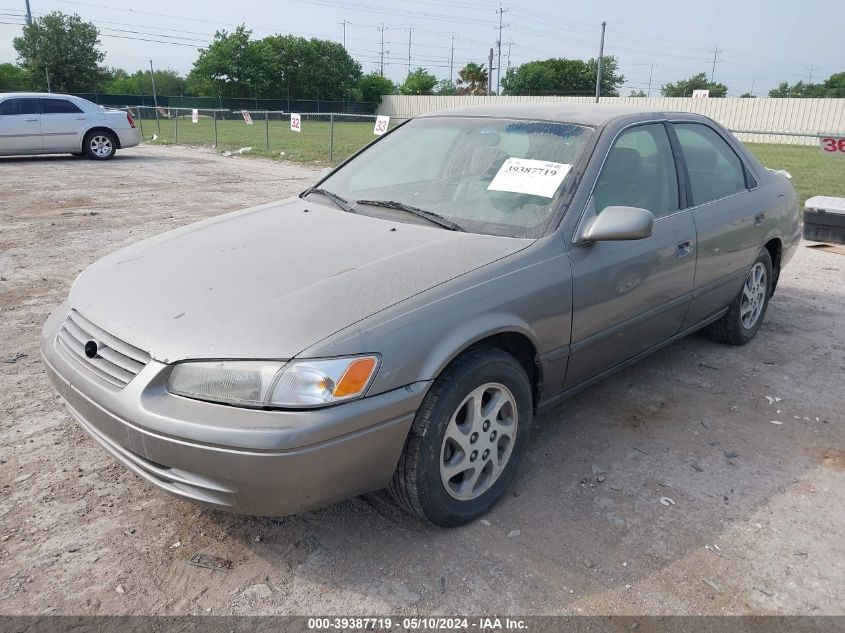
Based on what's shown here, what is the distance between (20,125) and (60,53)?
4405 cm

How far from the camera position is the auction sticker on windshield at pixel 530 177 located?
3.11 metres

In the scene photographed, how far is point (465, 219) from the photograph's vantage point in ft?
10.2

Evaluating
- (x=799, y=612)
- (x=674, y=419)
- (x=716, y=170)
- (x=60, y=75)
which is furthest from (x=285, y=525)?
(x=60, y=75)

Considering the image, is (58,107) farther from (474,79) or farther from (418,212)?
(474,79)

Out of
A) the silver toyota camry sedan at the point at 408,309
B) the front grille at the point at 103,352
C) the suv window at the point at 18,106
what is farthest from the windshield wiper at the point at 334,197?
the suv window at the point at 18,106

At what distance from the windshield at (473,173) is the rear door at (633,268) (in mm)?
223

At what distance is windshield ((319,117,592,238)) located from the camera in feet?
10.1

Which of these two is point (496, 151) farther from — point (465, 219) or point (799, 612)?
point (799, 612)

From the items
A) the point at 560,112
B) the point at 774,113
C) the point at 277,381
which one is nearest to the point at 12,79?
the point at 774,113

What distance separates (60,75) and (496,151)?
193ft

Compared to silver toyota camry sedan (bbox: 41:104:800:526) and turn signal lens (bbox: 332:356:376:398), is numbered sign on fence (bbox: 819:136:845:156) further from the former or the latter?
turn signal lens (bbox: 332:356:376:398)

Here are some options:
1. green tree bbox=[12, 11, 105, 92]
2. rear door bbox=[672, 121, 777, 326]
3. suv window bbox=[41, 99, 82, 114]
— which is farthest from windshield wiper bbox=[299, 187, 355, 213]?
green tree bbox=[12, 11, 105, 92]

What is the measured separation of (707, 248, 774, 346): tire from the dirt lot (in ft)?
1.41

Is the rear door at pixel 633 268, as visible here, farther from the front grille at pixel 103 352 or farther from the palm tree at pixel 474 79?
the palm tree at pixel 474 79
